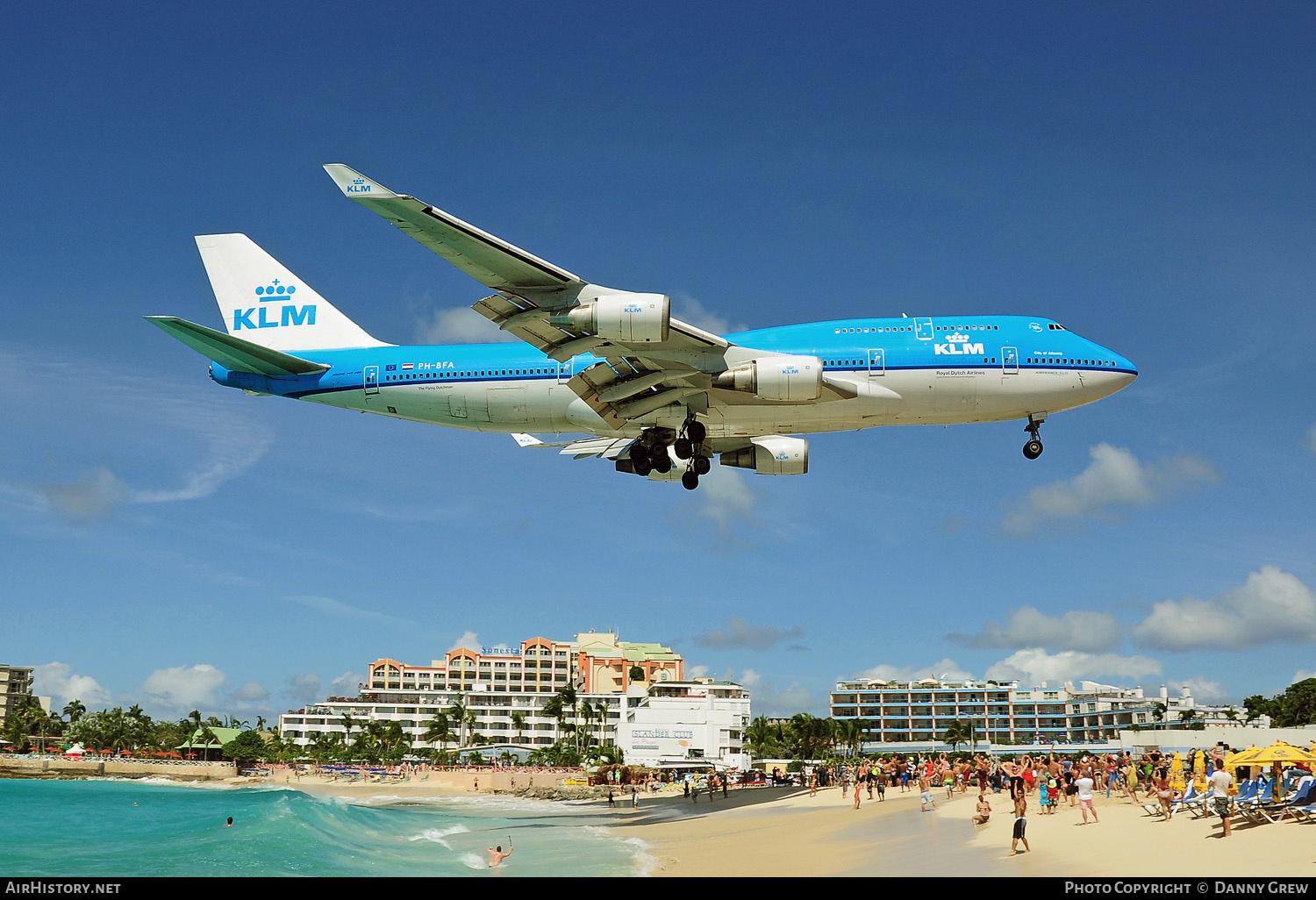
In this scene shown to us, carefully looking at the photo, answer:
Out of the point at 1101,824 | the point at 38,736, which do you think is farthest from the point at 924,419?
the point at 38,736

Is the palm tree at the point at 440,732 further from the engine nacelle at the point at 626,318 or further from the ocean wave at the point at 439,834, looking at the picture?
the engine nacelle at the point at 626,318

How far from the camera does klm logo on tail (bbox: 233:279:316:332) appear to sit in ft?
124

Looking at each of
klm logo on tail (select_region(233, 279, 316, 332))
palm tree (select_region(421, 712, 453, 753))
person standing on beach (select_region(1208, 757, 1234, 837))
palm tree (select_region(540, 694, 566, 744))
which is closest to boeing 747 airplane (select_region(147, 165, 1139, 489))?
klm logo on tail (select_region(233, 279, 316, 332))

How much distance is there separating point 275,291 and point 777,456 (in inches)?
782

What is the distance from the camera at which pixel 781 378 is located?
2875 cm

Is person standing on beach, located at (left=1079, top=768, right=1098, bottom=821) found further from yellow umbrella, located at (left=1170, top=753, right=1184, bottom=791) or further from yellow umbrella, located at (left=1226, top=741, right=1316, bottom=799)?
yellow umbrella, located at (left=1226, top=741, right=1316, bottom=799)

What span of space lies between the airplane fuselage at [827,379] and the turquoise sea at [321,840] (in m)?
15.4

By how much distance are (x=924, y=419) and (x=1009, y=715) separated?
152 metres

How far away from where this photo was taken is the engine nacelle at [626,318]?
85.9ft

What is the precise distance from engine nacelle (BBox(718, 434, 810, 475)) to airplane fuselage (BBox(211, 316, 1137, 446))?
355 centimetres

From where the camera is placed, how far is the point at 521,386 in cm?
3241

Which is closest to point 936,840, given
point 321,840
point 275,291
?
point 275,291

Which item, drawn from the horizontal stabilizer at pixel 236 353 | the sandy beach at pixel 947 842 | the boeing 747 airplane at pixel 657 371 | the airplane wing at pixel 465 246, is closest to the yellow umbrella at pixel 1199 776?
the sandy beach at pixel 947 842
